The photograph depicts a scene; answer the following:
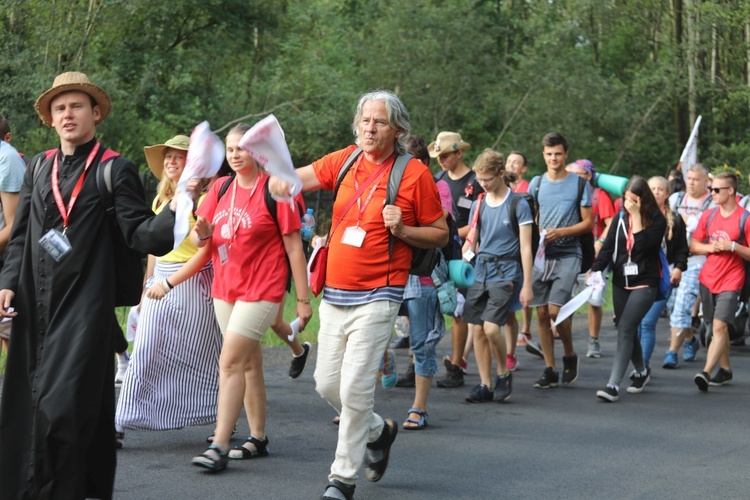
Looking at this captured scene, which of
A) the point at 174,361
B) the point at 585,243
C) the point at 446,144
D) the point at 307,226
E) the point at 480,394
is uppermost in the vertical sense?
the point at 446,144

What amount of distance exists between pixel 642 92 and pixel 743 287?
930 inches

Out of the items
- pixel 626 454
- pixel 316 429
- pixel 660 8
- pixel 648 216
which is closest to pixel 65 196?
pixel 316 429

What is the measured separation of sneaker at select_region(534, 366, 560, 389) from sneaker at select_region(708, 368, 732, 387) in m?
1.53

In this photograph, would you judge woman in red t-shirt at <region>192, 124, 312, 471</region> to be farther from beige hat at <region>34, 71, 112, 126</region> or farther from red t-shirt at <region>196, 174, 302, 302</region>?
beige hat at <region>34, 71, 112, 126</region>

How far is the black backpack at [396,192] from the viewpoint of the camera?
18.6 ft

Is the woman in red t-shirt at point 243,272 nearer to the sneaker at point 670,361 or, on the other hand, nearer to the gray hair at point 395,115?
the gray hair at point 395,115

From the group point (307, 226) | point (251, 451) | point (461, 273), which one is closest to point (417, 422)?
point (461, 273)

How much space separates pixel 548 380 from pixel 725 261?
196 cm

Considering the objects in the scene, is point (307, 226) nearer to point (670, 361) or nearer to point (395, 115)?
point (395, 115)

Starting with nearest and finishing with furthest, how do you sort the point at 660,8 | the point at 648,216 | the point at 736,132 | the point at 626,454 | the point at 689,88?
the point at 626,454, the point at 648,216, the point at 689,88, the point at 736,132, the point at 660,8

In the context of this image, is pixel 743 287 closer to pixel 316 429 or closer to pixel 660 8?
pixel 316 429

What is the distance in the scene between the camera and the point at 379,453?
6051mm

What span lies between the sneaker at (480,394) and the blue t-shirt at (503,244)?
838 millimetres

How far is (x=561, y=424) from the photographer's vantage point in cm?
806
